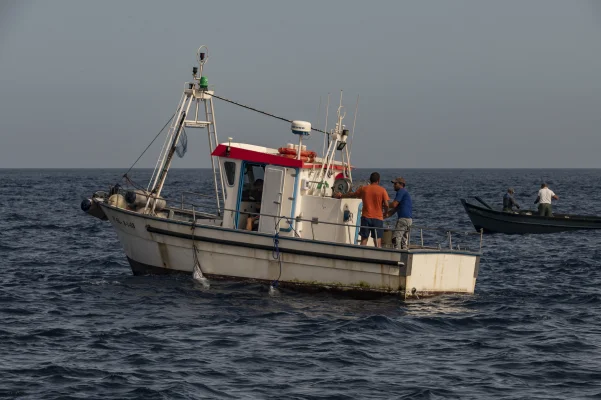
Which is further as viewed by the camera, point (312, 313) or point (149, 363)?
point (312, 313)

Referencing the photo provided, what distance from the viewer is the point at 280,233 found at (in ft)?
60.8

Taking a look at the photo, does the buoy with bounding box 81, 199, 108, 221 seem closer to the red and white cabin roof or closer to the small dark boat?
the red and white cabin roof

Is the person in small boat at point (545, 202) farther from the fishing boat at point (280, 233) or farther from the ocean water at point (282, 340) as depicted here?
the fishing boat at point (280, 233)

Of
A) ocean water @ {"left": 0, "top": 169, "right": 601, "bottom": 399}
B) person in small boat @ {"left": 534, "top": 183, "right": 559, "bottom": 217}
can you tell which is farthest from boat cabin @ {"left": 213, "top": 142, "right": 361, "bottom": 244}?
Result: person in small boat @ {"left": 534, "top": 183, "right": 559, "bottom": 217}

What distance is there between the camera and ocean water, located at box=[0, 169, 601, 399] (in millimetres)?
11625

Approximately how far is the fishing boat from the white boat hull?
2cm

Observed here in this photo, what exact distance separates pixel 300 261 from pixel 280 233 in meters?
0.98

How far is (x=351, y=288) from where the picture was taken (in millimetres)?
17656

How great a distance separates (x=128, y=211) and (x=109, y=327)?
5.02m

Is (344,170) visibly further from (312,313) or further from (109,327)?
(109,327)

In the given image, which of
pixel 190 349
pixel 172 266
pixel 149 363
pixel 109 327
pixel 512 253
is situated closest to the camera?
pixel 149 363

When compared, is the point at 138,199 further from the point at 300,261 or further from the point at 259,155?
the point at 300,261

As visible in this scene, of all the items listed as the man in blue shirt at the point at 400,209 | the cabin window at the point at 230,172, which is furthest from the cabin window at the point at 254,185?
the man in blue shirt at the point at 400,209

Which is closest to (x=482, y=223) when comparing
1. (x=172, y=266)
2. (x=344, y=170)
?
(x=344, y=170)
